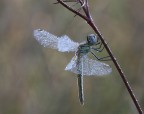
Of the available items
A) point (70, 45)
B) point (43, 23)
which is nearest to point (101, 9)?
point (43, 23)

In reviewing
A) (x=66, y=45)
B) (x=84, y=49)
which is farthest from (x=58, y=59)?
(x=84, y=49)

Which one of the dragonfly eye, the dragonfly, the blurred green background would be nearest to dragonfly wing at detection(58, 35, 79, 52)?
the dragonfly

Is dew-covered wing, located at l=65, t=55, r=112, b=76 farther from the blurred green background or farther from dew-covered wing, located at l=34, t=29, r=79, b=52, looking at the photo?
the blurred green background

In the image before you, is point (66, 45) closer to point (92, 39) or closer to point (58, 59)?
point (92, 39)

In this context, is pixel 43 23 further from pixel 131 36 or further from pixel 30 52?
pixel 131 36

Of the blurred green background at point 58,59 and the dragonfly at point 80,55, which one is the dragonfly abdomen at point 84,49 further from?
the blurred green background at point 58,59

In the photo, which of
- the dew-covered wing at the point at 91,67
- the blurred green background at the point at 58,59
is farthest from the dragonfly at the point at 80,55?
the blurred green background at the point at 58,59

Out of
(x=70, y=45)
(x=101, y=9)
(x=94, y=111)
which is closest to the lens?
(x=70, y=45)
